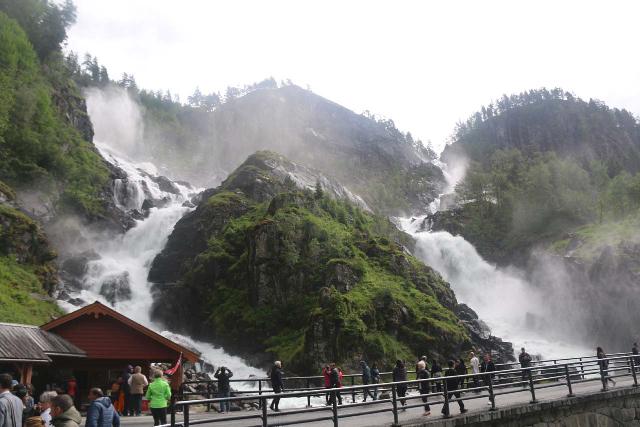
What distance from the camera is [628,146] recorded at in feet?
408

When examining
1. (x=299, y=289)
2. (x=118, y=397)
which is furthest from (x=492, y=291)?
(x=118, y=397)

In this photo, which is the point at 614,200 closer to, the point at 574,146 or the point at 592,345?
the point at 592,345

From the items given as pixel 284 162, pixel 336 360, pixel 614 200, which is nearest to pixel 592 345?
pixel 614 200

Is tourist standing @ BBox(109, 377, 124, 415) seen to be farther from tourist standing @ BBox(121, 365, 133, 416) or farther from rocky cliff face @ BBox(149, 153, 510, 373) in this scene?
rocky cliff face @ BBox(149, 153, 510, 373)

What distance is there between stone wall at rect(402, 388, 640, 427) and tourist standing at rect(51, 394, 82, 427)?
23.4 ft

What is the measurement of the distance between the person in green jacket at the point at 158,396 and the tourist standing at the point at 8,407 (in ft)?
13.7

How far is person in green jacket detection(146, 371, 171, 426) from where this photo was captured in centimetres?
1198

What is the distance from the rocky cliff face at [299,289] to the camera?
113 feet

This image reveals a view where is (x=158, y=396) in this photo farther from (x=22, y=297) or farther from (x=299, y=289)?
(x=299, y=289)

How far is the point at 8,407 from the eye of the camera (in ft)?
25.2

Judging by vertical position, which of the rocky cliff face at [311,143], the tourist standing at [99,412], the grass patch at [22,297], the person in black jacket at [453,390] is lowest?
the person in black jacket at [453,390]

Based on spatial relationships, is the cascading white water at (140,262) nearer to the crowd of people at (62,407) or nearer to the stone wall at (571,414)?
the stone wall at (571,414)

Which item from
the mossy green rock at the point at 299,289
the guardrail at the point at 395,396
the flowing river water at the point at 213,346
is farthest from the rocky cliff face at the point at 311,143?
the guardrail at the point at 395,396

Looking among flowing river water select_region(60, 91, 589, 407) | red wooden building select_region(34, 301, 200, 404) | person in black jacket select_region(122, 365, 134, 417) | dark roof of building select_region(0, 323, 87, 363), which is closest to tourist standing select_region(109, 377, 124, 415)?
person in black jacket select_region(122, 365, 134, 417)
